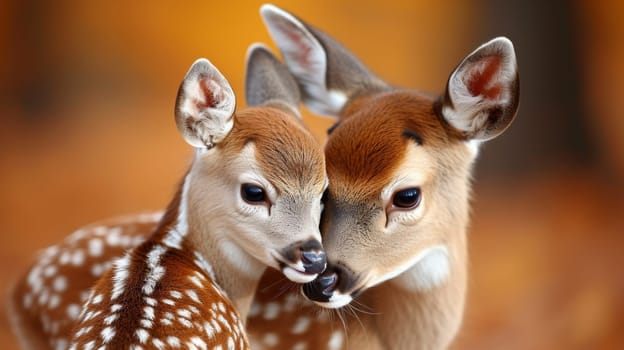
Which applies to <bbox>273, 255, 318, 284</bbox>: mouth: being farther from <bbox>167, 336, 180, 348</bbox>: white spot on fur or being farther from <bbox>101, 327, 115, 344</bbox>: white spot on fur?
<bbox>101, 327, 115, 344</bbox>: white spot on fur

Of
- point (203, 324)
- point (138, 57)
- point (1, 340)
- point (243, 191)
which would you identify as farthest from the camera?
point (138, 57)

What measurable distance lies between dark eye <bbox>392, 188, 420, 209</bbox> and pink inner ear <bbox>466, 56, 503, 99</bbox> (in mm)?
327

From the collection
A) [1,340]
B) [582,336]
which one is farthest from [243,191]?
[582,336]

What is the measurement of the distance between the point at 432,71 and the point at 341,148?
659 centimetres

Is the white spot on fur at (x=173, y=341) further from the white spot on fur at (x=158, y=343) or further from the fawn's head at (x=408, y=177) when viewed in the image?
the fawn's head at (x=408, y=177)

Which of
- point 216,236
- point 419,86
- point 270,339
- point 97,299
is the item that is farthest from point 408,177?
point 419,86

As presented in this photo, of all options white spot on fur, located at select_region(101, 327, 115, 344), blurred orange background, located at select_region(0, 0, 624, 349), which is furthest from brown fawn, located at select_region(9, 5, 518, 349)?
blurred orange background, located at select_region(0, 0, 624, 349)

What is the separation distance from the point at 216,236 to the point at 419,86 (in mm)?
6290

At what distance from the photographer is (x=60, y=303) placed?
3008 mm

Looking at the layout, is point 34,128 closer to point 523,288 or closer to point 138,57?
point 138,57

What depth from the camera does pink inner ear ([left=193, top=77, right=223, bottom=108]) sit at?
2.57 m

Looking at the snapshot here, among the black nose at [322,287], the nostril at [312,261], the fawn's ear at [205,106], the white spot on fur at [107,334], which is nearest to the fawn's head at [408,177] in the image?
the black nose at [322,287]

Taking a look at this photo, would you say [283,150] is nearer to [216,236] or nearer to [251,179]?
[251,179]

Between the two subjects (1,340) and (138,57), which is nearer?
(1,340)
